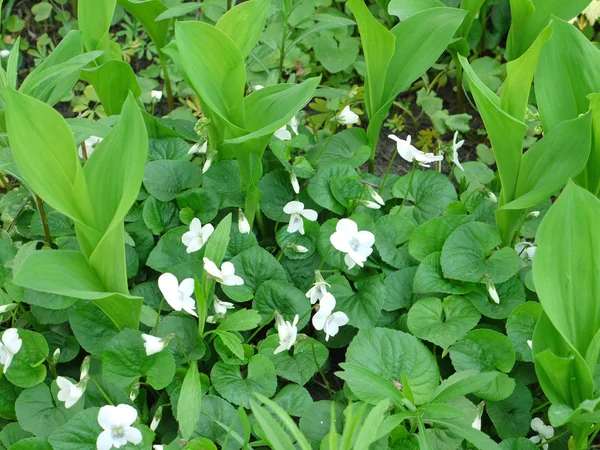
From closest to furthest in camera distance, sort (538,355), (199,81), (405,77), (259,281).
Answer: (538,355) < (199,81) < (259,281) < (405,77)

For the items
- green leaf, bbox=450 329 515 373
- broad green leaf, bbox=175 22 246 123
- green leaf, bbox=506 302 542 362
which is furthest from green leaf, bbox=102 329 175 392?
green leaf, bbox=506 302 542 362

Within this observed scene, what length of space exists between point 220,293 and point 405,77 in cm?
78

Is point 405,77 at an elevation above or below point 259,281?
above

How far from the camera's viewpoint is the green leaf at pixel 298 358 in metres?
1.61

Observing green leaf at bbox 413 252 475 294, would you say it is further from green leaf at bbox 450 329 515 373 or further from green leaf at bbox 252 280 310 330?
green leaf at bbox 252 280 310 330

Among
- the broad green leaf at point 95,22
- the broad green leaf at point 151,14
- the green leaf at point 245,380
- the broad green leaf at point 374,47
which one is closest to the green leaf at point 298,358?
the green leaf at point 245,380

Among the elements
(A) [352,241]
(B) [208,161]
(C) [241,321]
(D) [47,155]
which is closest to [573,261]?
(A) [352,241]

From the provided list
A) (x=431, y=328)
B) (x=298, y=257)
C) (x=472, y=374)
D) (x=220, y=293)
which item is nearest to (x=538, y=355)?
(x=472, y=374)

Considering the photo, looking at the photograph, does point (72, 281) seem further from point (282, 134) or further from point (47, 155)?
point (282, 134)

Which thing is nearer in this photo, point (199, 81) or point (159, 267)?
point (199, 81)

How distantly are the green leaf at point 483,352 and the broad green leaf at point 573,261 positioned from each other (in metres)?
0.22

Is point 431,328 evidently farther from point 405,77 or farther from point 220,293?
point 405,77

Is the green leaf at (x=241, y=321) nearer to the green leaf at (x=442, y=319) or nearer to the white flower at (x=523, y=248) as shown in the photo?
the green leaf at (x=442, y=319)

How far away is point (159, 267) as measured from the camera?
177 centimetres
